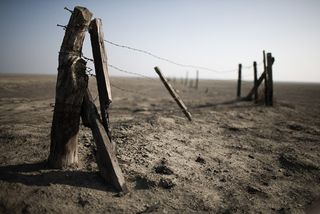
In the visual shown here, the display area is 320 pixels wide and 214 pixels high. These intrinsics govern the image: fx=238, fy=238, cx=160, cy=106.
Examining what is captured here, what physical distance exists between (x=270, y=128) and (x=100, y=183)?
660 cm

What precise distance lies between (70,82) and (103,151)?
1181mm

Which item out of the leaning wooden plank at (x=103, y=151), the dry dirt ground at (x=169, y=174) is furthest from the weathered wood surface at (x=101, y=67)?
the dry dirt ground at (x=169, y=174)

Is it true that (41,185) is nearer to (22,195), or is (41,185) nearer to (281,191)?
(22,195)

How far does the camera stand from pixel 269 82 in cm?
1212

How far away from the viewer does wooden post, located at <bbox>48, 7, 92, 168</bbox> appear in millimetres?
3582

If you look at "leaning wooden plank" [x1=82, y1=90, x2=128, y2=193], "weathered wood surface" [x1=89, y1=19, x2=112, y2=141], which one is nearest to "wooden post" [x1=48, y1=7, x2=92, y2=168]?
"leaning wooden plank" [x1=82, y1=90, x2=128, y2=193]

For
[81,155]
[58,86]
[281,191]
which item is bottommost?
[281,191]

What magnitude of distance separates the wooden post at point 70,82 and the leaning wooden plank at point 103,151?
0.14 m

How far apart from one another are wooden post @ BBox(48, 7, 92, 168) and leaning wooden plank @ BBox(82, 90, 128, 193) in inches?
5.4

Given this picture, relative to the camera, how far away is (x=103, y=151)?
148 inches

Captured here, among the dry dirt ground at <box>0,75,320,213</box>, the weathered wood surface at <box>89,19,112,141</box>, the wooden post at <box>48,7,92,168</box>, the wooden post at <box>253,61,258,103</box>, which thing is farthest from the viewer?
the wooden post at <box>253,61,258,103</box>

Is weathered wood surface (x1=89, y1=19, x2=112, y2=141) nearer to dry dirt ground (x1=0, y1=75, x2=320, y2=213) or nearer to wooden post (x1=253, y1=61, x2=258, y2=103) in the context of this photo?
dry dirt ground (x1=0, y1=75, x2=320, y2=213)

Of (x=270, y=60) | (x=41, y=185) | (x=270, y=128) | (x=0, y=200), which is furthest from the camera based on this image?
(x=270, y=60)

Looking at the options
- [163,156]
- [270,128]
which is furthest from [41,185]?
[270,128]
